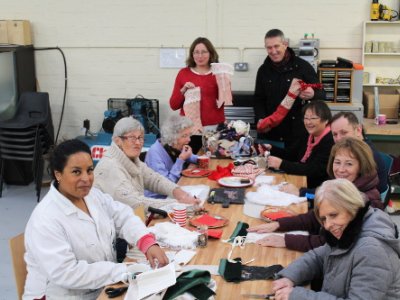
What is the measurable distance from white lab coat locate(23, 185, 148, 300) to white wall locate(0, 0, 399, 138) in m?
4.23

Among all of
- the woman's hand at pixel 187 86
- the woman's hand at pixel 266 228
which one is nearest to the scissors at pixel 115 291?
the woman's hand at pixel 266 228

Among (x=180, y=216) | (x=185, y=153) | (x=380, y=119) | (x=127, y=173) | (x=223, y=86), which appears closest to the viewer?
(x=180, y=216)

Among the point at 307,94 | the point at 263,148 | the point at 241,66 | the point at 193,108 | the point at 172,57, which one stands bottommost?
the point at 263,148

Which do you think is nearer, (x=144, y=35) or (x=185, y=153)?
(x=185, y=153)

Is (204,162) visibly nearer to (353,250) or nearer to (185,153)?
(185,153)

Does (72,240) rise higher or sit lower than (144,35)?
lower

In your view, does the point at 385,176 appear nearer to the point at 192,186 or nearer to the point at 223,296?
the point at 192,186

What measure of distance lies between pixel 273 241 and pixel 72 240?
1.05 meters

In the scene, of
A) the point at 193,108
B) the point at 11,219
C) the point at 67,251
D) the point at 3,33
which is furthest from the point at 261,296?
the point at 3,33

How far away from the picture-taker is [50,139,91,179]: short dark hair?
2588 mm

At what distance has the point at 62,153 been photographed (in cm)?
260

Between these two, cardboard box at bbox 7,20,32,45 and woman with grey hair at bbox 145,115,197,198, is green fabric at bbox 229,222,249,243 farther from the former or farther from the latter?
cardboard box at bbox 7,20,32,45

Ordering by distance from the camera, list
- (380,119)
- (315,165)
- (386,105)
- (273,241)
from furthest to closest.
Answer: (386,105) < (380,119) < (315,165) < (273,241)

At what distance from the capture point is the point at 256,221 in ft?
10.7
